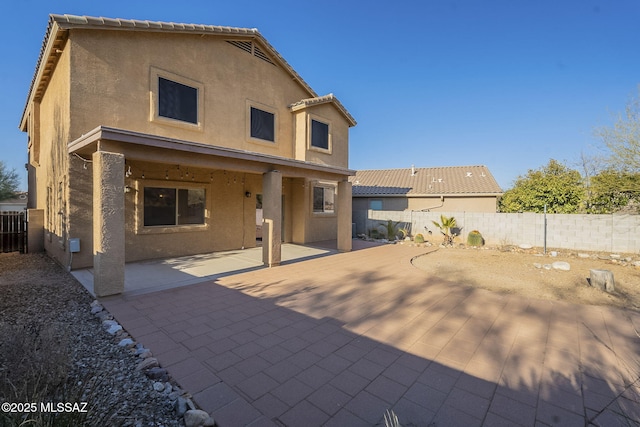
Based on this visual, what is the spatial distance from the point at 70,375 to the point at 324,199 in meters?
13.4

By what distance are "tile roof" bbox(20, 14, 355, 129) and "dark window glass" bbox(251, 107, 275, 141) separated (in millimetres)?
2544

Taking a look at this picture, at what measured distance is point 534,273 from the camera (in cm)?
919

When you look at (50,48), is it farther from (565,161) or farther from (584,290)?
(565,161)

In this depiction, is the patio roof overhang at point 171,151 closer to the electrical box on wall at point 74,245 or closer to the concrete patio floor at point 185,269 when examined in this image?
the electrical box on wall at point 74,245

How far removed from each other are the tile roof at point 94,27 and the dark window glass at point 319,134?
8.92ft

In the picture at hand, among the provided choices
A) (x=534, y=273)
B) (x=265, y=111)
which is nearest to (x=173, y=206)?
(x=265, y=111)

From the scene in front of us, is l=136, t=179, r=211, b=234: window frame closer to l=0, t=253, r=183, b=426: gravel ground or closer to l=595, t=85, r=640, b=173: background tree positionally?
l=0, t=253, r=183, b=426: gravel ground

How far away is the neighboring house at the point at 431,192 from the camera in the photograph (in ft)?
70.5

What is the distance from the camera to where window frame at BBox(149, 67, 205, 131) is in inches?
364

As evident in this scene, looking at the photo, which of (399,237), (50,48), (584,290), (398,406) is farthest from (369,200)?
(398,406)

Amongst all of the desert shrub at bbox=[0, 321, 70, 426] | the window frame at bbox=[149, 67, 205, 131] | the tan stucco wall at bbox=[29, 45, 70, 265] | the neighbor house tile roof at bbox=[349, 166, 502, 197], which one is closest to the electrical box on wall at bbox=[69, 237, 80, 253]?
the tan stucco wall at bbox=[29, 45, 70, 265]

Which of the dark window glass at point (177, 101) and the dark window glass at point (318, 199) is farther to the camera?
the dark window glass at point (318, 199)

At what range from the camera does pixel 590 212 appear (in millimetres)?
14344

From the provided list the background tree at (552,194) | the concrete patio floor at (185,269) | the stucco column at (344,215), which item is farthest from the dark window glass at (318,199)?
the background tree at (552,194)
